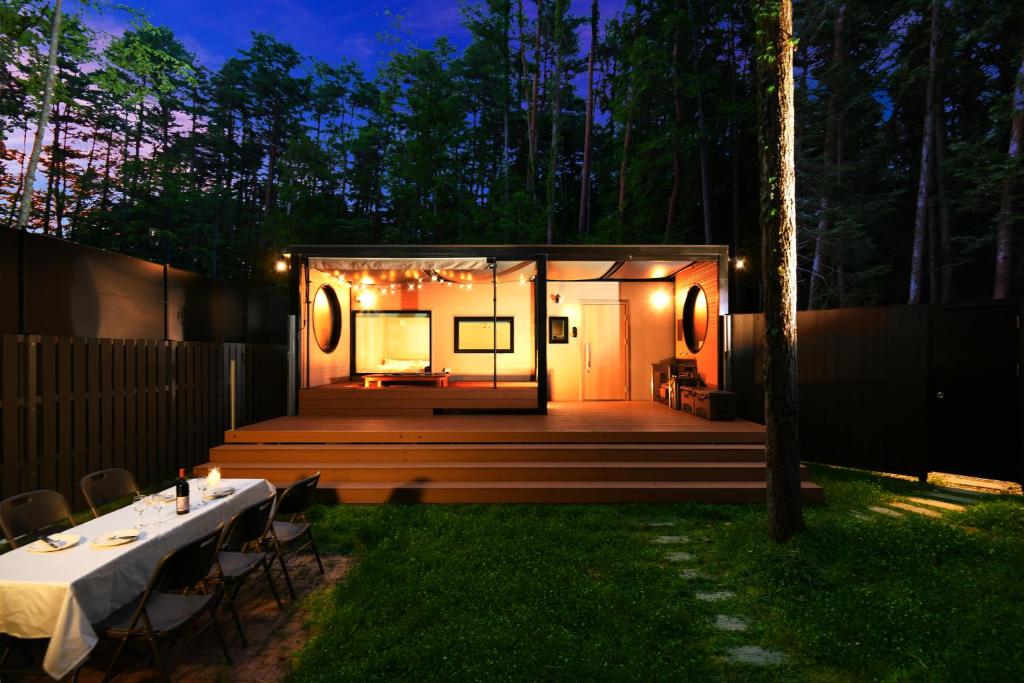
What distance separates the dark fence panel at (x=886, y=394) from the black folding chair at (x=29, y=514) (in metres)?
8.25

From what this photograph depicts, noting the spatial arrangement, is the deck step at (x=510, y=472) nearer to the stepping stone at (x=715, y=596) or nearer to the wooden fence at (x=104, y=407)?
the wooden fence at (x=104, y=407)

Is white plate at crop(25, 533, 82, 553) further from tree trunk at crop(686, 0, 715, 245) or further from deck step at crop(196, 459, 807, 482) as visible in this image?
tree trunk at crop(686, 0, 715, 245)

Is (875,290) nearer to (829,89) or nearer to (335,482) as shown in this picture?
(829,89)

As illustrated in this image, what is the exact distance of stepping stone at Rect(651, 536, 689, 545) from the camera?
434 centimetres

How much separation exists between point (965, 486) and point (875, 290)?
940 cm

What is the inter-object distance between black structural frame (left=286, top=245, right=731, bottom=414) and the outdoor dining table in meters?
5.28

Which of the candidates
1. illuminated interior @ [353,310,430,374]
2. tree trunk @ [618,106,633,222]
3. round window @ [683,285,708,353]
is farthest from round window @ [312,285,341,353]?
tree trunk @ [618,106,633,222]

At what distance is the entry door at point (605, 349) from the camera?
33.1 feet

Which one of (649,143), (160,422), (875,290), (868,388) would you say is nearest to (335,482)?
(160,422)

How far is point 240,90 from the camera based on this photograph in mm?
23875

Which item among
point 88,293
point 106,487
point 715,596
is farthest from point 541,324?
point 88,293

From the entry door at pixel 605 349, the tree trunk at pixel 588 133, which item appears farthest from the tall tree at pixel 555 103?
the entry door at pixel 605 349

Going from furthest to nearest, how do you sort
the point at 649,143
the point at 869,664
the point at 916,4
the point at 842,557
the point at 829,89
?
the point at 649,143
the point at 829,89
the point at 916,4
the point at 842,557
the point at 869,664

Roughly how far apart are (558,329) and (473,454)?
4633 millimetres
